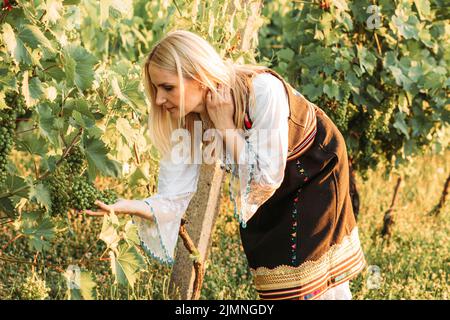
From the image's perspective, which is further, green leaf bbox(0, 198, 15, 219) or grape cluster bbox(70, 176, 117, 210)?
green leaf bbox(0, 198, 15, 219)

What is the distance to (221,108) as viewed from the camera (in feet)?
8.60

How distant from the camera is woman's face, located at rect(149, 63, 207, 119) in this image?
2568 millimetres

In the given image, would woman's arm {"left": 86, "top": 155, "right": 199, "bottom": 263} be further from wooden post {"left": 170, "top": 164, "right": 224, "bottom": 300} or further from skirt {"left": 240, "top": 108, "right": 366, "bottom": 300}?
wooden post {"left": 170, "top": 164, "right": 224, "bottom": 300}

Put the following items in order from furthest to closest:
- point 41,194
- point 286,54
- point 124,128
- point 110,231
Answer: point 286,54 → point 124,128 → point 110,231 → point 41,194

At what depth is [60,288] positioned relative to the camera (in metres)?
3.97

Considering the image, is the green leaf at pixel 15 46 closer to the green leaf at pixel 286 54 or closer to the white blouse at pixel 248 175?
the white blouse at pixel 248 175

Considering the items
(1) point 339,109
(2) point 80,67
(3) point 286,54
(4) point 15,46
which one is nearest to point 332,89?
(1) point 339,109

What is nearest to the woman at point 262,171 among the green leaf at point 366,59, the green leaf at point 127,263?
the green leaf at point 127,263

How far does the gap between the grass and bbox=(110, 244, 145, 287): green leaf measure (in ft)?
2.29

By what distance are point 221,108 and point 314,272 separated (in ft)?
2.30

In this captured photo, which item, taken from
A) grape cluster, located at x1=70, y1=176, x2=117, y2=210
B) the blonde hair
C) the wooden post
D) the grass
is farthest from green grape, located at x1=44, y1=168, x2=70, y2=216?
the wooden post

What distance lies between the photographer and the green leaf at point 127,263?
2.79 metres

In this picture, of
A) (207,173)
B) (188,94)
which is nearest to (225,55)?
(207,173)

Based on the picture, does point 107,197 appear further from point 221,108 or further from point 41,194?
point 221,108
